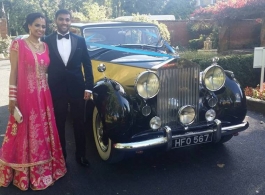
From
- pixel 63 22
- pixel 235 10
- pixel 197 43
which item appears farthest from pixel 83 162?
pixel 197 43

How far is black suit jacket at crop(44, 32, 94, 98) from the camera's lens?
352 centimetres

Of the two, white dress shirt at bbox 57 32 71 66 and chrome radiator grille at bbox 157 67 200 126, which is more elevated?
white dress shirt at bbox 57 32 71 66

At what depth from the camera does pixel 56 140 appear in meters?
3.56

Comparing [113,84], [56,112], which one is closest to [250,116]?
[113,84]

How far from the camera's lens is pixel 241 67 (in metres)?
7.69

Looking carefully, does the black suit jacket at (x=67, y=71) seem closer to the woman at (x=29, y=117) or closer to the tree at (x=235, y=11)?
the woman at (x=29, y=117)

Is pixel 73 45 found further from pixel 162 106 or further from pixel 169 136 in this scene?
pixel 169 136

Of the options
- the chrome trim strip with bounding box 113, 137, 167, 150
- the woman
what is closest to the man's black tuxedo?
the woman

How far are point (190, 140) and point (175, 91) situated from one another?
58cm

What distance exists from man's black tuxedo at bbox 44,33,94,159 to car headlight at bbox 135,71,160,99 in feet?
1.87

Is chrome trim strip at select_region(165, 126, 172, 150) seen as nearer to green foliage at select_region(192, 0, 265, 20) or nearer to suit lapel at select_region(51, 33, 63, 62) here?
suit lapel at select_region(51, 33, 63, 62)

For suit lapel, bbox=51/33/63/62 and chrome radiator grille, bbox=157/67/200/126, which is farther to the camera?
chrome radiator grille, bbox=157/67/200/126

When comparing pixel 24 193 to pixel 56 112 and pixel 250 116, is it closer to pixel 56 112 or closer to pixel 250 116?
pixel 56 112

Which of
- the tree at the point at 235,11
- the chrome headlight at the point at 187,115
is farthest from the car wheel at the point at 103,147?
the tree at the point at 235,11
